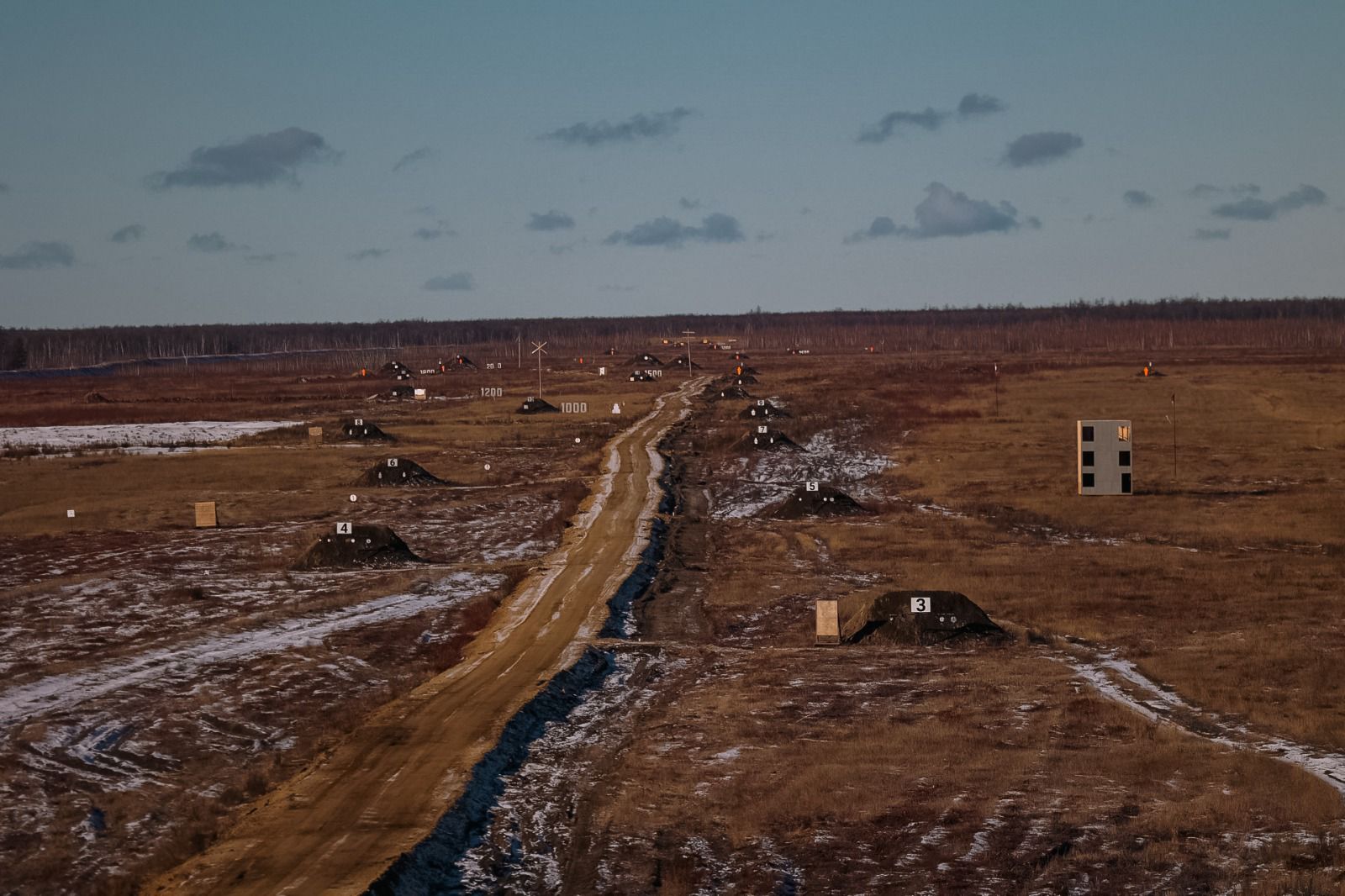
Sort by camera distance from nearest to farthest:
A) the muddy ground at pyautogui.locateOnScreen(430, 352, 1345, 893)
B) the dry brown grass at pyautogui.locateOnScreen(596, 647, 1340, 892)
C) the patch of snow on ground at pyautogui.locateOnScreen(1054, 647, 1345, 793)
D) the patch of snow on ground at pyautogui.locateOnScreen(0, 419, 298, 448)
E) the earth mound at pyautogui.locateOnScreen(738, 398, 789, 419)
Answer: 1. the muddy ground at pyautogui.locateOnScreen(430, 352, 1345, 893)
2. the dry brown grass at pyautogui.locateOnScreen(596, 647, 1340, 892)
3. the patch of snow on ground at pyautogui.locateOnScreen(1054, 647, 1345, 793)
4. the patch of snow on ground at pyautogui.locateOnScreen(0, 419, 298, 448)
5. the earth mound at pyautogui.locateOnScreen(738, 398, 789, 419)

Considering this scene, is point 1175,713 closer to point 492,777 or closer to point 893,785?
point 893,785

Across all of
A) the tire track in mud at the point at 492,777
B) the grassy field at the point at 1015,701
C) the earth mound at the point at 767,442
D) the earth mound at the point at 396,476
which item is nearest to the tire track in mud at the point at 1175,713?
the grassy field at the point at 1015,701

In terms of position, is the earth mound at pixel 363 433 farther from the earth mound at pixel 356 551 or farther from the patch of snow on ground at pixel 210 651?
the patch of snow on ground at pixel 210 651

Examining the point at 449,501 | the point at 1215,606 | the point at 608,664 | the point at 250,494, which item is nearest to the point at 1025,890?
the point at 608,664

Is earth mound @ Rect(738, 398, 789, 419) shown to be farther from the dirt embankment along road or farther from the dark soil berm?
the dirt embankment along road

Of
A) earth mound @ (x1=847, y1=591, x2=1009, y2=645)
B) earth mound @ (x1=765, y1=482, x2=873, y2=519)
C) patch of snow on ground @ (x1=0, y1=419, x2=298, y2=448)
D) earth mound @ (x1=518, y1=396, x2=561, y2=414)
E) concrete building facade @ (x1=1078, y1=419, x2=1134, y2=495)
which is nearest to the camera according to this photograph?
earth mound @ (x1=847, y1=591, x2=1009, y2=645)

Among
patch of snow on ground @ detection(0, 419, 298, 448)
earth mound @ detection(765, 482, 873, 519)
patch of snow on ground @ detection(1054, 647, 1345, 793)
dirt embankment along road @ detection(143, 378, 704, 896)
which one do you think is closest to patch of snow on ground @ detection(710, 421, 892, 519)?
earth mound @ detection(765, 482, 873, 519)
